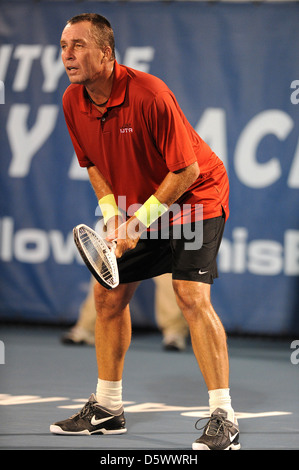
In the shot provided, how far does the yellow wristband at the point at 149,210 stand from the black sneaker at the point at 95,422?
0.94 m

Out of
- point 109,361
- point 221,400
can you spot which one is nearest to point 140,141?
point 109,361

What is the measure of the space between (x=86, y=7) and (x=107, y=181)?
3467mm

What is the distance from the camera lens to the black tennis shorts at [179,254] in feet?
12.5

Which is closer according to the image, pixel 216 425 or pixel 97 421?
pixel 216 425

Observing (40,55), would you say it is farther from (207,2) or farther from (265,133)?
(265,133)

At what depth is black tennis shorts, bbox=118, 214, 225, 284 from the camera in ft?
12.5

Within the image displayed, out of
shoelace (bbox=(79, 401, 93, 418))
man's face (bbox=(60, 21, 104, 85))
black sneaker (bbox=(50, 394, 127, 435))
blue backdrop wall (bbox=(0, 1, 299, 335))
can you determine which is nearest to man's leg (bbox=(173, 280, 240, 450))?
black sneaker (bbox=(50, 394, 127, 435))

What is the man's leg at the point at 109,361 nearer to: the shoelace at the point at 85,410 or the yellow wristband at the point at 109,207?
the shoelace at the point at 85,410

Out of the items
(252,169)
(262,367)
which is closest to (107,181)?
(262,367)

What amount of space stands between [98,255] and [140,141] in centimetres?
55

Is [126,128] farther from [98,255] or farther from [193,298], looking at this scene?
[193,298]

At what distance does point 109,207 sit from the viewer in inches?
161

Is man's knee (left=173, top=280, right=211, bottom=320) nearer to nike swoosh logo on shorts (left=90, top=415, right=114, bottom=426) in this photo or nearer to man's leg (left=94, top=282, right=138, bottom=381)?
man's leg (left=94, top=282, right=138, bottom=381)
